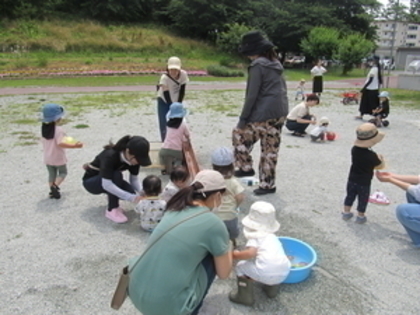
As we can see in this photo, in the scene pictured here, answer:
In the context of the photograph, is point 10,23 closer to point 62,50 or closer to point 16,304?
point 62,50

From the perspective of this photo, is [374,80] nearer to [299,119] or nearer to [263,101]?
[299,119]

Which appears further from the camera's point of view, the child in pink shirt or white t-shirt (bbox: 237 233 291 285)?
the child in pink shirt

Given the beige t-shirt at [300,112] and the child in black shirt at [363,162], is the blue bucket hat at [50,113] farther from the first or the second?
the beige t-shirt at [300,112]

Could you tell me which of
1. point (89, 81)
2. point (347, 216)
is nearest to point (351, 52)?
point (89, 81)

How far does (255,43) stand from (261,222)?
2.25 m

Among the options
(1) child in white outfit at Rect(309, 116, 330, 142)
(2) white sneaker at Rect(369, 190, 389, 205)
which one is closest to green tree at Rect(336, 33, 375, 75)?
(1) child in white outfit at Rect(309, 116, 330, 142)

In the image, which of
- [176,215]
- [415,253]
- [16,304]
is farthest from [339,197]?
[16,304]

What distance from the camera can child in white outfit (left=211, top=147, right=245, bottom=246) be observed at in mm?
3309

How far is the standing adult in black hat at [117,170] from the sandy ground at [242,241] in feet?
0.87

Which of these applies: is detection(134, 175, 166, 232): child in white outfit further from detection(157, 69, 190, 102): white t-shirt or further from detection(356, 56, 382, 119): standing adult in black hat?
detection(356, 56, 382, 119): standing adult in black hat

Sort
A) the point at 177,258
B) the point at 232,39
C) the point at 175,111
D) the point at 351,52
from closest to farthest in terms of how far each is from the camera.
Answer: the point at 177,258, the point at 175,111, the point at 351,52, the point at 232,39

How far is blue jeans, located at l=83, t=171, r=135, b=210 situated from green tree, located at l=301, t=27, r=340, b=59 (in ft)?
102

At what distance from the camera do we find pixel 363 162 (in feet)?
12.5

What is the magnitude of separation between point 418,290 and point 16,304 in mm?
3011
